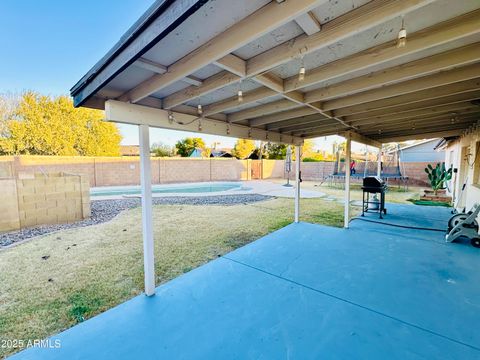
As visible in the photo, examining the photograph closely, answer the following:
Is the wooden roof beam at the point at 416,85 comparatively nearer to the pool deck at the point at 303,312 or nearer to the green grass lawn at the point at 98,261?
the pool deck at the point at 303,312

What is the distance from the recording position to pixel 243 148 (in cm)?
2519

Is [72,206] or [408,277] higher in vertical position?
[72,206]

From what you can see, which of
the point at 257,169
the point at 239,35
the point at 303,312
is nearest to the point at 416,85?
the point at 239,35

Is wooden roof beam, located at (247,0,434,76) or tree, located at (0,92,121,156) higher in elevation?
tree, located at (0,92,121,156)

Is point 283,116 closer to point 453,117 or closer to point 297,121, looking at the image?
point 297,121

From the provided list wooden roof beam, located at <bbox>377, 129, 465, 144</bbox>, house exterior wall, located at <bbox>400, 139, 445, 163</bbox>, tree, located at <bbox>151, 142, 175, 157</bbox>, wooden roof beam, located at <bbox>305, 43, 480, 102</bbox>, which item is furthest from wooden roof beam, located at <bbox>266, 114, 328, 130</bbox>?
tree, located at <bbox>151, 142, 175, 157</bbox>

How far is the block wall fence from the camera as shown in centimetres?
1191

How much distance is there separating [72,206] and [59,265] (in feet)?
9.94

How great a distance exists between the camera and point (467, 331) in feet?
6.29

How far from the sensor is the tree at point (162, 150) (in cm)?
2441

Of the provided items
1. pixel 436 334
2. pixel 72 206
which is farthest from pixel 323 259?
pixel 72 206

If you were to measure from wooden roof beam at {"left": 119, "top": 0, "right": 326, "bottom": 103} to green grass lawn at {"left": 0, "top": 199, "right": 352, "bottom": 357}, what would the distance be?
2493 millimetres

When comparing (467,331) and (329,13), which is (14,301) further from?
(467,331)

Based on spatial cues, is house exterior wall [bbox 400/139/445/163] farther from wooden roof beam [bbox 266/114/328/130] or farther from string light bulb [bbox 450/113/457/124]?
wooden roof beam [bbox 266/114/328/130]
